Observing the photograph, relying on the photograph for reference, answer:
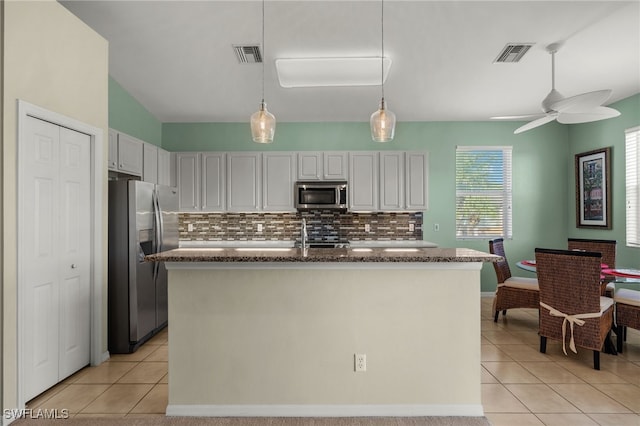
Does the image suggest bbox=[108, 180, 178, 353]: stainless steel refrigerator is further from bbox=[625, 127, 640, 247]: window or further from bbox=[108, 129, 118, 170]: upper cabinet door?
bbox=[625, 127, 640, 247]: window

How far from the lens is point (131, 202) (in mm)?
3570

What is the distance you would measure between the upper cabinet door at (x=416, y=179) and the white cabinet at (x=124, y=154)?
3.56m

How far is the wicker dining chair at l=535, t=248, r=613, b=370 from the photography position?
3109mm

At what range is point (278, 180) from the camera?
18.0 ft

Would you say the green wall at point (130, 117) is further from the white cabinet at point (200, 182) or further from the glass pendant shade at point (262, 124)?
the glass pendant shade at point (262, 124)

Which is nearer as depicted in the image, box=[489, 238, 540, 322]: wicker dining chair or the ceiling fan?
the ceiling fan

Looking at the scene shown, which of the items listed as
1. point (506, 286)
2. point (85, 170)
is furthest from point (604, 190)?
point (85, 170)

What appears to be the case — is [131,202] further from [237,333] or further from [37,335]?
[237,333]

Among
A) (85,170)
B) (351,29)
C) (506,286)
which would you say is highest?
(351,29)

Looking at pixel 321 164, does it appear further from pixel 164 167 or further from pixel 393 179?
pixel 164 167

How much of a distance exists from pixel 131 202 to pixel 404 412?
2951 mm

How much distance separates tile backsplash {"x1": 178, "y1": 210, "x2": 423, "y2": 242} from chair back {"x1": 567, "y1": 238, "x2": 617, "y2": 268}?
6.67 ft

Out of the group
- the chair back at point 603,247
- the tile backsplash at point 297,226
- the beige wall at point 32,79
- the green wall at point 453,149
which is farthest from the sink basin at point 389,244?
the beige wall at point 32,79

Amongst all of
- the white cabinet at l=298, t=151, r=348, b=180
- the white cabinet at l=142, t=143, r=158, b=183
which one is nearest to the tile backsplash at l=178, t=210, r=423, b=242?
the white cabinet at l=298, t=151, r=348, b=180
